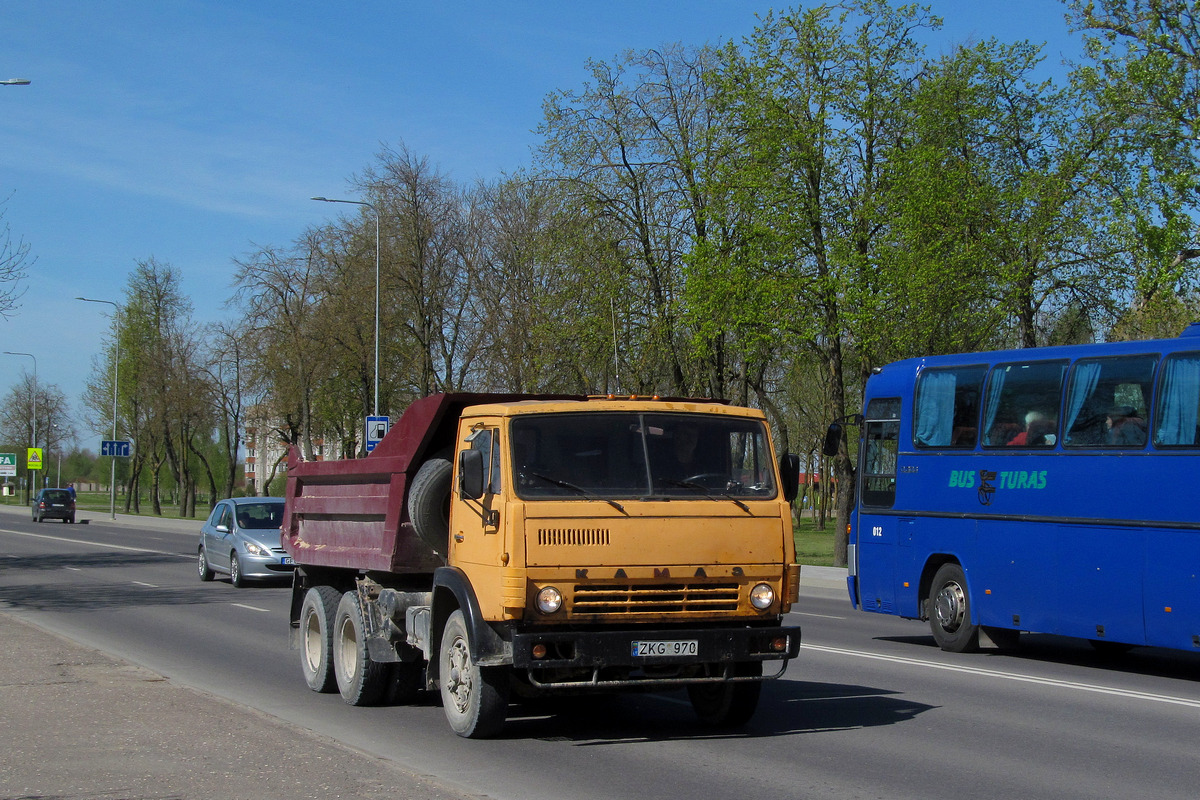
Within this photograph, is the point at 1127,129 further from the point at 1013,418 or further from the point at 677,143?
the point at 1013,418

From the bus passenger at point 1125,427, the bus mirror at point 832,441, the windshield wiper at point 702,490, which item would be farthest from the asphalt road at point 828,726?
the bus passenger at point 1125,427

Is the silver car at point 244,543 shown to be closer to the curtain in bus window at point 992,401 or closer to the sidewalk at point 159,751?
the sidewalk at point 159,751

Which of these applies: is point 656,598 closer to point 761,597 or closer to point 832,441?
point 761,597

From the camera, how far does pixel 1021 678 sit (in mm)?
12242

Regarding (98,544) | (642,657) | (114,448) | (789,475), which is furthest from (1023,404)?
(114,448)

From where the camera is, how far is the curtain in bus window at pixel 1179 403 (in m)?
12.1

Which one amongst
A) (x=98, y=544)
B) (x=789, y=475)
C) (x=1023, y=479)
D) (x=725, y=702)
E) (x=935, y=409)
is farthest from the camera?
(x=98, y=544)

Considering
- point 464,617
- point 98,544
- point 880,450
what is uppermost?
point 880,450

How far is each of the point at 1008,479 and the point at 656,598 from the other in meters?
7.00

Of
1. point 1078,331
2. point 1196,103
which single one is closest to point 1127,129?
point 1196,103

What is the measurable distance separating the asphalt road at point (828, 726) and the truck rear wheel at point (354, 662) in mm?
156

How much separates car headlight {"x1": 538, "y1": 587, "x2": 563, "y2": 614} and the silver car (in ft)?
49.8

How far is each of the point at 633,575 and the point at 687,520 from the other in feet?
1.68

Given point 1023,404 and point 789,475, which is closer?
point 789,475
